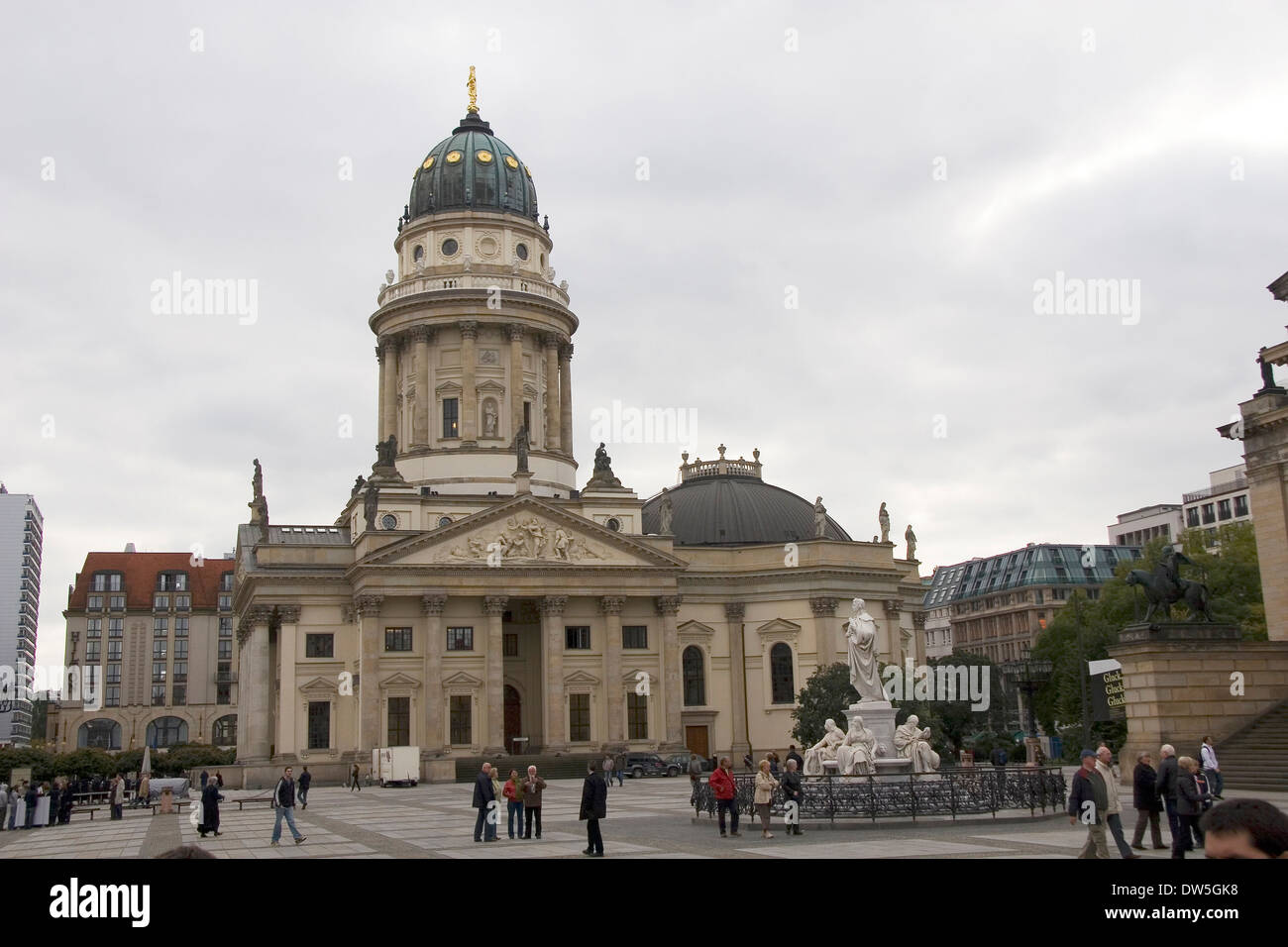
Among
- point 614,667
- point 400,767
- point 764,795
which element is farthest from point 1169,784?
point 614,667

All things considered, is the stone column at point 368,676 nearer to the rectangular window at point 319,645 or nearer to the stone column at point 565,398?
the rectangular window at point 319,645

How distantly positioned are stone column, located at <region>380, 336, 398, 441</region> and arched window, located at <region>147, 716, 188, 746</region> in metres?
57.1

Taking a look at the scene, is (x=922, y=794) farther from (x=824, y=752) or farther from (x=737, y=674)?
(x=737, y=674)

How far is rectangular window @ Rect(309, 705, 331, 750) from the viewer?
6700 centimetres

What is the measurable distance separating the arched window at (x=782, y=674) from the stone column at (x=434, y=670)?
65.3 feet

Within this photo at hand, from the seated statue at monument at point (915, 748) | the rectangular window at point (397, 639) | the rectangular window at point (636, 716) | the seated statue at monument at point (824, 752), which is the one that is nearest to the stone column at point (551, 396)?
the rectangular window at point (397, 639)

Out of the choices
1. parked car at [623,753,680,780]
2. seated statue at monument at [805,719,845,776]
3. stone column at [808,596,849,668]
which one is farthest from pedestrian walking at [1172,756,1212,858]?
stone column at [808,596,849,668]

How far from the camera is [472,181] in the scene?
272ft

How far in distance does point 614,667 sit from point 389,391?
24854mm

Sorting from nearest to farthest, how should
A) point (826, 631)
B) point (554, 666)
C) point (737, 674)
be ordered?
point (554, 666) < point (826, 631) < point (737, 674)

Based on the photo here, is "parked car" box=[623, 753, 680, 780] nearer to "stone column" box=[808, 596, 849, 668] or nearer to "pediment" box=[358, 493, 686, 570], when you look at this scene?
"pediment" box=[358, 493, 686, 570]

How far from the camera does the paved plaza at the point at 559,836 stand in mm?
22094
